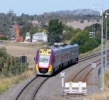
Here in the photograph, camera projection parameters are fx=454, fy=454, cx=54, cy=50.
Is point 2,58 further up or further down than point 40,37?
further up

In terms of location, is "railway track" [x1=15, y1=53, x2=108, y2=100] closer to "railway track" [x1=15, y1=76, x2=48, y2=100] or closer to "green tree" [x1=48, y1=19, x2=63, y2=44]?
"railway track" [x1=15, y1=76, x2=48, y2=100]

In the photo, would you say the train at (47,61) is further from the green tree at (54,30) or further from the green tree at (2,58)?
the green tree at (54,30)

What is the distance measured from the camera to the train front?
41.4 metres

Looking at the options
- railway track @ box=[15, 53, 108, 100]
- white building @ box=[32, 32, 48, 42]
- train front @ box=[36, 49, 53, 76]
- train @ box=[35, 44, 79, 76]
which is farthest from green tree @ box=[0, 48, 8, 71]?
white building @ box=[32, 32, 48, 42]

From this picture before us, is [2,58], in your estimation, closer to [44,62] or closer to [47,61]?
[44,62]

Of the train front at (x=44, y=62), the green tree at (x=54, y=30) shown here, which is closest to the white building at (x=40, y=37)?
the green tree at (x=54, y=30)

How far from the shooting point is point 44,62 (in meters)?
41.7

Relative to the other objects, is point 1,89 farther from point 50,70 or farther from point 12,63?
point 12,63

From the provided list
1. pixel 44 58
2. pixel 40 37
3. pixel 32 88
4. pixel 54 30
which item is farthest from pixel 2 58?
pixel 40 37

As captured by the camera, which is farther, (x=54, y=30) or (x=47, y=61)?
(x=54, y=30)

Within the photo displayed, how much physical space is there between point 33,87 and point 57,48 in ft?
37.1

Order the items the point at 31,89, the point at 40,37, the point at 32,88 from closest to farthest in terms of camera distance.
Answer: the point at 31,89 → the point at 32,88 → the point at 40,37

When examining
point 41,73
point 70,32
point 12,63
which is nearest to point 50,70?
point 41,73

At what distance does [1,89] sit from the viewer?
32.8 meters
